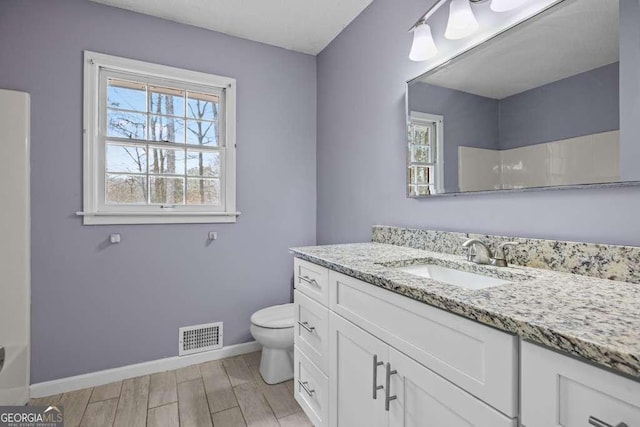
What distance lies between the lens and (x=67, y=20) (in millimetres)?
2004

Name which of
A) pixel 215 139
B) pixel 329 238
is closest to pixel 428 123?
pixel 329 238

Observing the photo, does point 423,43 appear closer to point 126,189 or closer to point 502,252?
point 502,252

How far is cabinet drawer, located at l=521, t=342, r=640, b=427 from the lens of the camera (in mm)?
512

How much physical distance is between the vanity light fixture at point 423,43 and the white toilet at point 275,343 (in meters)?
1.72

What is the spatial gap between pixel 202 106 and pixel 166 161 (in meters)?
0.52

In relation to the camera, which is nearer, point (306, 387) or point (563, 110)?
point (563, 110)

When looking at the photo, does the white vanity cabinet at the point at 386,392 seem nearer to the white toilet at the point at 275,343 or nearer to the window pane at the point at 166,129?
the white toilet at the point at 275,343

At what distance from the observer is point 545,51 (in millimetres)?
1179

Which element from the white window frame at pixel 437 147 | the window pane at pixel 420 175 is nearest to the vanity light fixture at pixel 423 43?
the white window frame at pixel 437 147

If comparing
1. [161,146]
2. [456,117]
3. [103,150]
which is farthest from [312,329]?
[103,150]

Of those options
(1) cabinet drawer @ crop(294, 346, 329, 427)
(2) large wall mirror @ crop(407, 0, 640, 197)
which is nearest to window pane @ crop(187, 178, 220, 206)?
(1) cabinet drawer @ crop(294, 346, 329, 427)

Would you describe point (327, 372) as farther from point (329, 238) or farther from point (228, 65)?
point (228, 65)

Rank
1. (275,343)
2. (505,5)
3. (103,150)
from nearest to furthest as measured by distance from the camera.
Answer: (505,5), (275,343), (103,150)

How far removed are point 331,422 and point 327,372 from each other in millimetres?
204
